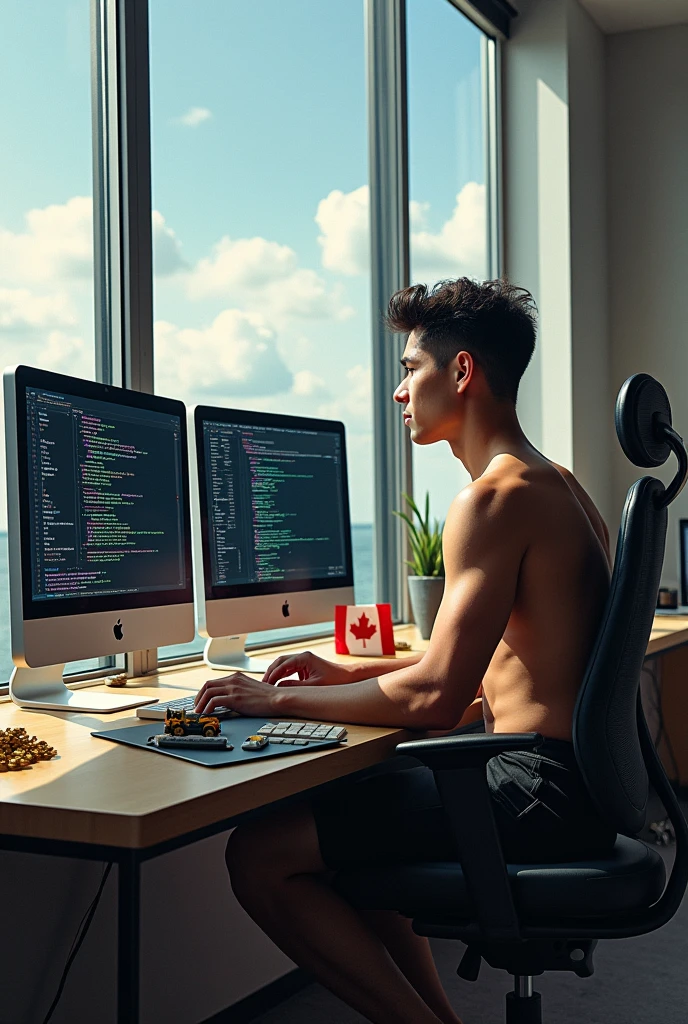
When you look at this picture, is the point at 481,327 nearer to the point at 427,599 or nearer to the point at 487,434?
the point at 487,434

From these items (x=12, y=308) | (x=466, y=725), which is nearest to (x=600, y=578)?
(x=466, y=725)

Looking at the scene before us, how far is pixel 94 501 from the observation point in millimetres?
1847

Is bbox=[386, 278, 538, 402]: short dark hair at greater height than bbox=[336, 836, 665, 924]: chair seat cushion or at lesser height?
greater

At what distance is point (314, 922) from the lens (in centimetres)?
158

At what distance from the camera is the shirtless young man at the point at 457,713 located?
5.17 feet

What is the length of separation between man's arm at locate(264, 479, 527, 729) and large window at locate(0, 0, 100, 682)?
0.77 meters

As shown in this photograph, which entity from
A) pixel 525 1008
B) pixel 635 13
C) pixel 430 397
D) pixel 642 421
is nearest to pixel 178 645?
pixel 430 397

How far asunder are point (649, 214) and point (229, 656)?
3023 mm

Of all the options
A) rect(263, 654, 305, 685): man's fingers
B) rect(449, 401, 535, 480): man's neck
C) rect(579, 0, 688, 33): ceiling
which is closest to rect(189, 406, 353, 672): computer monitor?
rect(263, 654, 305, 685): man's fingers

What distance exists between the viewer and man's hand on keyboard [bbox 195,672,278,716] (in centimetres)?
168

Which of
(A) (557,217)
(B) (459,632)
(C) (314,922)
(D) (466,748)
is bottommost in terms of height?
(C) (314,922)

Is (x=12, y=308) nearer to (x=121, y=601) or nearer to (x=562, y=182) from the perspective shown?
(x=121, y=601)

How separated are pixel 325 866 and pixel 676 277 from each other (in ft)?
11.4

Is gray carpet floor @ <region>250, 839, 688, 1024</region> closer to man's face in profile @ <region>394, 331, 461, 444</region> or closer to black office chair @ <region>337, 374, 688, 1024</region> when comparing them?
black office chair @ <region>337, 374, 688, 1024</region>
